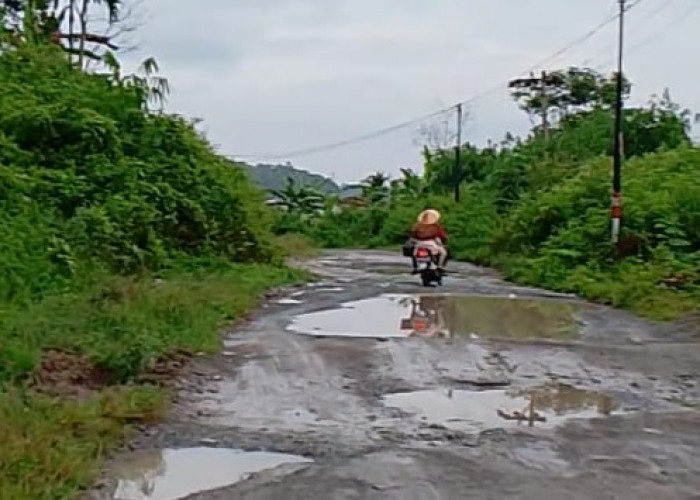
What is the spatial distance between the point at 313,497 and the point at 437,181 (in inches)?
2010

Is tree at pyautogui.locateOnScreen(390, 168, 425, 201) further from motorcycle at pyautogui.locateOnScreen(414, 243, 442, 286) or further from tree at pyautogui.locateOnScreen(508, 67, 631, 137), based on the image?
motorcycle at pyautogui.locateOnScreen(414, 243, 442, 286)

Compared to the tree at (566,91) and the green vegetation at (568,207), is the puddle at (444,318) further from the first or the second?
the tree at (566,91)

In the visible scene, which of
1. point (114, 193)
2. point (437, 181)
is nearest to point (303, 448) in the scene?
point (114, 193)

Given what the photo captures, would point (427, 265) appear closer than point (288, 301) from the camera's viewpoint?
Result: No

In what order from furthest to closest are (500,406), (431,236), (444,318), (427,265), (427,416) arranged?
(431,236) < (427,265) < (444,318) < (500,406) < (427,416)

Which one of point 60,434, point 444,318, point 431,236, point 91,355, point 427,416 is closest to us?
point 60,434

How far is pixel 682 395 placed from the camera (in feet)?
31.1

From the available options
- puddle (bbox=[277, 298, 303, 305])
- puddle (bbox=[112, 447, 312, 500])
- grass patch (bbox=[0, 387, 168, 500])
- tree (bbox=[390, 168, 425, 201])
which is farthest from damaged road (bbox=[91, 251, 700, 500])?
tree (bbox=[390, 168, 425, 201])

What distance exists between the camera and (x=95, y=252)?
1658cm

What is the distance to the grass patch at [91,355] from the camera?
19.6ft

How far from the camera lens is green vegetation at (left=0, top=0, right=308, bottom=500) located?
285 inches

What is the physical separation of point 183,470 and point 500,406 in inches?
121

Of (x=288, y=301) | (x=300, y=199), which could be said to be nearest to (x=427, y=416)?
(x=288, y=301)

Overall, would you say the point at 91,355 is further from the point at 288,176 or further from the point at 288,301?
the point at 288,176
